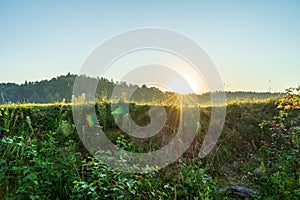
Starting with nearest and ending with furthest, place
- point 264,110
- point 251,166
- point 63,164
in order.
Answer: point 63,164 → point 251,166 → point 264,110

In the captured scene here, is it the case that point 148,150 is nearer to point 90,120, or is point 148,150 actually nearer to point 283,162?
point 90,120

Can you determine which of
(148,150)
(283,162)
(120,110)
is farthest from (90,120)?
(283,162)

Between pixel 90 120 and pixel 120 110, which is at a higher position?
pixel 120 110

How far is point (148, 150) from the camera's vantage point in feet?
15.8

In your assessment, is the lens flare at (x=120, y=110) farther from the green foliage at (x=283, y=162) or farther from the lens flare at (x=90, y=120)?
the green foliage at (x=283, y=162)

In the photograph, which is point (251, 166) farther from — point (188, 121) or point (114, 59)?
point (114, 59)

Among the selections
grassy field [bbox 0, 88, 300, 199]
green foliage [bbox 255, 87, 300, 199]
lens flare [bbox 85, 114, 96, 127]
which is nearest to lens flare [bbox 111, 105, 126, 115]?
grassy field [bbox 0, 88, 300, 199]

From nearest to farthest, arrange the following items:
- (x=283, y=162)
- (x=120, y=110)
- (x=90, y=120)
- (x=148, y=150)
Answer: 1. (x=283, y=162)
2. (x=148, y=150)
3. (x=90, y=120)
4. (x=120, y=110)

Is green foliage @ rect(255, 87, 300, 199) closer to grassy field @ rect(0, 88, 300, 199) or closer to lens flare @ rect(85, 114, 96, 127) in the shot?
grassy field @ rect(0, 88, 300, 199)

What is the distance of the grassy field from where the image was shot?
3174 mm

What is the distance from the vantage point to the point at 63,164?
3406 millimetres

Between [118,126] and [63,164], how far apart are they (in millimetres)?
1915

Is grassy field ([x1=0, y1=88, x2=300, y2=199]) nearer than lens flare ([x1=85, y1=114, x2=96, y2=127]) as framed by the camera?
Yes

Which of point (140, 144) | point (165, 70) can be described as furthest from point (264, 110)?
point (140, 144)
